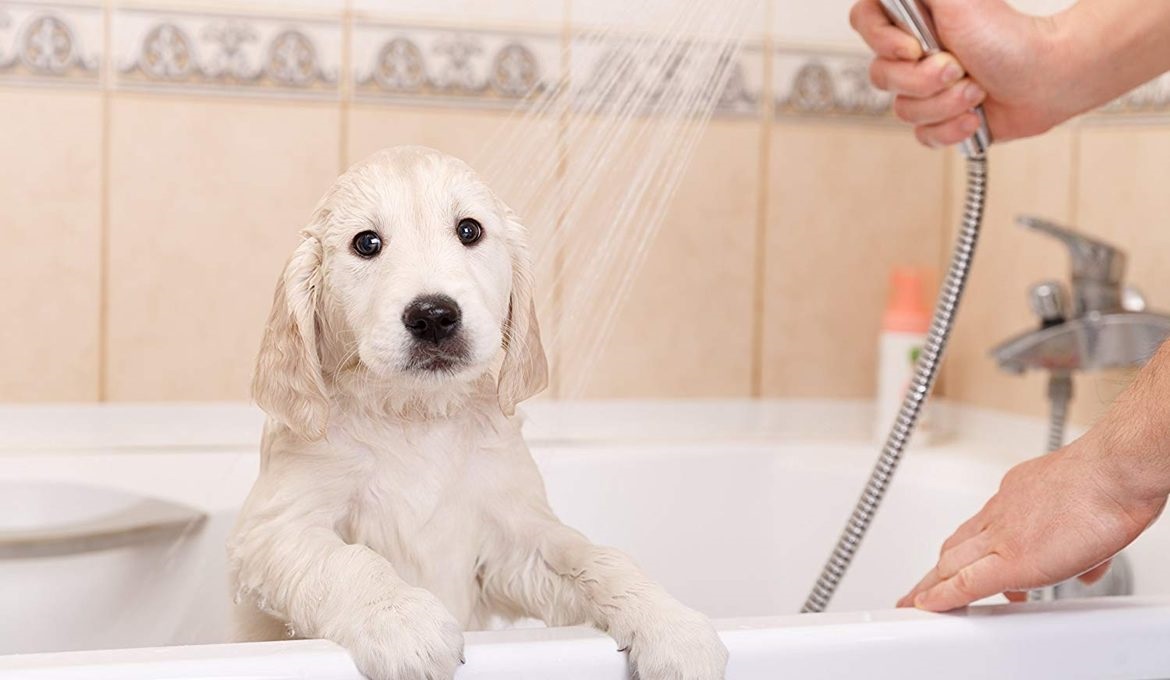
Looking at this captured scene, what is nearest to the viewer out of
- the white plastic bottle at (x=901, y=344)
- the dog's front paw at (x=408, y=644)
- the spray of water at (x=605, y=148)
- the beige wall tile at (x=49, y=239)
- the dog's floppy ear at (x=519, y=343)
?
the dog's front paw at (x=408, y=644)

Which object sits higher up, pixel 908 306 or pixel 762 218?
pixel 762 218

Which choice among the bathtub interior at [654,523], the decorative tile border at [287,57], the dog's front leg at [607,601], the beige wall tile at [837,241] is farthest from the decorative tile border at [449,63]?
the dog's front leg at [607,601]

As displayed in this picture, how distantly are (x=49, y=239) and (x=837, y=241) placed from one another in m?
1.17

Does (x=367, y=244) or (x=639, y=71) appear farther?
(x=639, y=71)

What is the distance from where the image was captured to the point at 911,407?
1.32m

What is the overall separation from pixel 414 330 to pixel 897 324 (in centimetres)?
124

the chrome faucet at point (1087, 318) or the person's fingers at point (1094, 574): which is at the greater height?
the chrome faucet at point (1087, 318)

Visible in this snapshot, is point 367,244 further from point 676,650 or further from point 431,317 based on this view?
point 676,650

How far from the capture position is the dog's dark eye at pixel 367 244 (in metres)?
0.92

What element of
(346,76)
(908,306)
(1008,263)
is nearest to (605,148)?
(346,76)

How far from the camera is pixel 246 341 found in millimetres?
1724

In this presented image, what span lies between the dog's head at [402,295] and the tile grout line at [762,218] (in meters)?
1.06

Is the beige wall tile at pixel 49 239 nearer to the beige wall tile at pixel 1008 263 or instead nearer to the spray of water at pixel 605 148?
the spray of water at pixel 605 148

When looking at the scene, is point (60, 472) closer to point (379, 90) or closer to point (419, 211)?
point (379, 90)
